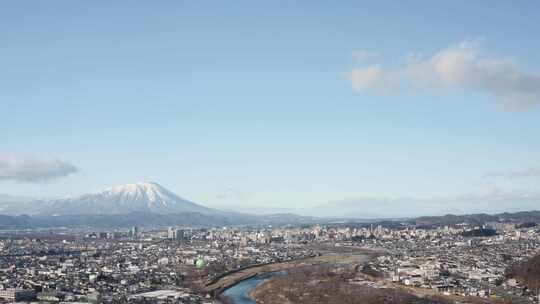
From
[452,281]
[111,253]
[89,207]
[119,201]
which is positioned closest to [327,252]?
[111,253]

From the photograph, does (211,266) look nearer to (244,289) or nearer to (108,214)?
(244,289)

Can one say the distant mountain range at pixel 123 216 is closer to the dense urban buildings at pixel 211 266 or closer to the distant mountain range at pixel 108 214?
the distant mountain range at pixel 108 214

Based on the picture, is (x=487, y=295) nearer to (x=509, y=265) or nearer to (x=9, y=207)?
(x=509, y=265)

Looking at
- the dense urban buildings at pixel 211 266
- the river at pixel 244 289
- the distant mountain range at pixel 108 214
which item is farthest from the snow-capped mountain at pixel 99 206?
the river at pixel 244 289

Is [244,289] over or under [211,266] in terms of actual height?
under

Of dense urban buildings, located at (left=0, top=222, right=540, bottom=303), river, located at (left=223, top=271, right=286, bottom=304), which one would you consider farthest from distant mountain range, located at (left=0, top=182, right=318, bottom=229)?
river, located at (left=223, top=271, right=286, bottom=304)

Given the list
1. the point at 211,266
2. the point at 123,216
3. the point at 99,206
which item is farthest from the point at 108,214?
the point at 211,266

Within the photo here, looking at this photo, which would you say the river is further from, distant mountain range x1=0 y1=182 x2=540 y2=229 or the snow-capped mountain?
the snow-capped mountain
